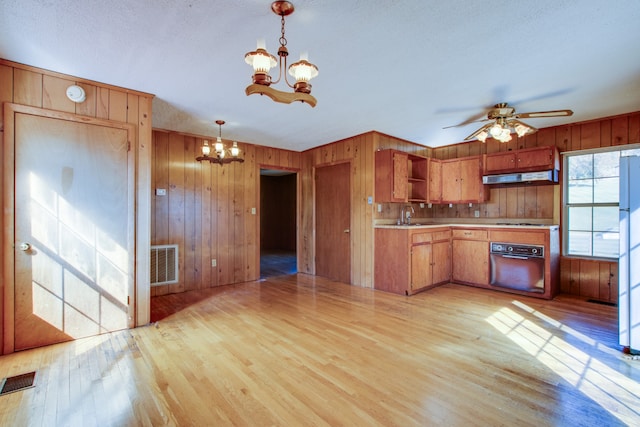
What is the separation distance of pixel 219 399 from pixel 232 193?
12.2 feet

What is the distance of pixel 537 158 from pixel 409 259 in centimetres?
247

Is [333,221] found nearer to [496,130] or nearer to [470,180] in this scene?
[470,180]

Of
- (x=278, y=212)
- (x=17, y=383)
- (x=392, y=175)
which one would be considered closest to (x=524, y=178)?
A: (x=392, y=175)

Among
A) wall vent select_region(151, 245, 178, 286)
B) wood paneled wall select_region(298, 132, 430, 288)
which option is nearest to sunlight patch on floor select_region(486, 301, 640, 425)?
wood paneled wall select_region(298, 132, 430, 288)

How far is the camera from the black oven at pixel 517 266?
13.9 ft

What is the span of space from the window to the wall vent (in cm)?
601

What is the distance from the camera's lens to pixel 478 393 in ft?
6.61

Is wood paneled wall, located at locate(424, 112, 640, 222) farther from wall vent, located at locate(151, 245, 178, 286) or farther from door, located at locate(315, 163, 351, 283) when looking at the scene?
wall vent, located at locate(151, 245, 178, 286)

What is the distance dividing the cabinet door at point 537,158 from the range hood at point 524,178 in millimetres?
109

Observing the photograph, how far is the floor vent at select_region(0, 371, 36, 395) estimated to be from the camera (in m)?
2.07

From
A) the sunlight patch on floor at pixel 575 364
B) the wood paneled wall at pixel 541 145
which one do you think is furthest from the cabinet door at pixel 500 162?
the sunlight patch on floor at pixel 575 364

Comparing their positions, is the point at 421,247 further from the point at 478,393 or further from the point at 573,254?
the point at 478,393

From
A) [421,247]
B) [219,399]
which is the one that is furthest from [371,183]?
[219,399]

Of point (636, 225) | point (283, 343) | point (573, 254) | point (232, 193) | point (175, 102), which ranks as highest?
point (175, 102)
